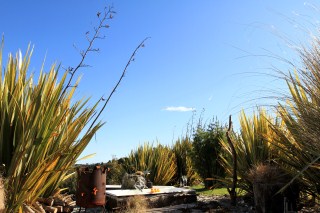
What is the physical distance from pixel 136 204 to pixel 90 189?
6.49ft

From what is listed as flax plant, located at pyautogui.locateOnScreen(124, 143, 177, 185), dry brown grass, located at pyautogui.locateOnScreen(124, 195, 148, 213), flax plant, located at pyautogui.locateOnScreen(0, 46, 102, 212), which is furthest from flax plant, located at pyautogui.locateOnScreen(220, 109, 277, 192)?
flax plant, located at pyautogui.locateOnScreen(124, 143, 177, 185)

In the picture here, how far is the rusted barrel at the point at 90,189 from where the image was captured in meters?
4.39

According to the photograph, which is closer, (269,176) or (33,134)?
(33,134)

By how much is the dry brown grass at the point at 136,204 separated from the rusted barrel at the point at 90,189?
5.37ft

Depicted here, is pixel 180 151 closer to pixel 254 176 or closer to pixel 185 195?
pixel 185 195

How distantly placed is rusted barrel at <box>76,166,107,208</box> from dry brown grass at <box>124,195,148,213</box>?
5.37ft

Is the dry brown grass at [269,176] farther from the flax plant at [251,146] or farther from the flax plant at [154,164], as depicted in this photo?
the flax plant at [154,164]

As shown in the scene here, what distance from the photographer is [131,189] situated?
26.1 ft

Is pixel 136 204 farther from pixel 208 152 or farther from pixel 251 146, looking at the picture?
pixel 208 152

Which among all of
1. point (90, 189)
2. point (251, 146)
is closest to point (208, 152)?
point (251, 146)

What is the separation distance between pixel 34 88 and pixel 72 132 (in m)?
0.58

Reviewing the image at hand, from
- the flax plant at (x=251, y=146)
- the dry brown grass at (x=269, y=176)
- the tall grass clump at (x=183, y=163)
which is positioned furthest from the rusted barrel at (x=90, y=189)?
the tall grass clump at (x=183, y=163)

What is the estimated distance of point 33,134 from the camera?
2988 mm

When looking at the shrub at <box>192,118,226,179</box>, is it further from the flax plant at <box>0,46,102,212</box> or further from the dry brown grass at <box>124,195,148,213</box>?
the flax plant at <box>0,46,102,212</box>
